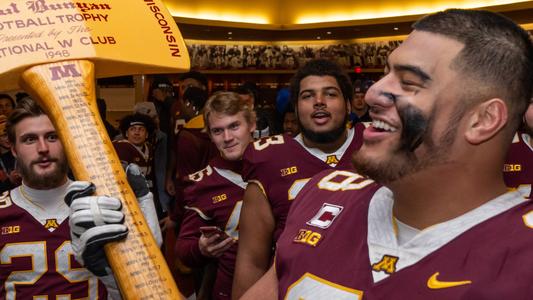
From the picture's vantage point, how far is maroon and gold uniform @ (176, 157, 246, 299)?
2533mm

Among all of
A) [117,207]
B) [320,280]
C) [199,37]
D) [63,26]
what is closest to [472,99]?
[320,280]

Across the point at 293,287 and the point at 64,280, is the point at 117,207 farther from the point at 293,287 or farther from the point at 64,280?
the point at 64,280

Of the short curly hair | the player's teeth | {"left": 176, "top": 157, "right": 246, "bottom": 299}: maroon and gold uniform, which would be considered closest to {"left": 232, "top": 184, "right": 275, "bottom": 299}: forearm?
{"left": 176, "top": 157, "right": 246, "bottom": 299}: maroon and gold uniform

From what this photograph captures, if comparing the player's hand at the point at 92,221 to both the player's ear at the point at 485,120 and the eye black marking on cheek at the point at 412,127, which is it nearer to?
the eye black marking on cheek at the point at 412,127

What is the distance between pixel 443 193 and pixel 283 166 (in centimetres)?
115

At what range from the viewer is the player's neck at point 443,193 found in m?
1.14

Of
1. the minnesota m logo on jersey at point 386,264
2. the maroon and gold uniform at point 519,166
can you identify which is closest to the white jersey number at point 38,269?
the minnesota m logo on jersey at point 386,264

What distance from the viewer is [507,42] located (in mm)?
1155

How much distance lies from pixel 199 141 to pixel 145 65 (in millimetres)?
2404

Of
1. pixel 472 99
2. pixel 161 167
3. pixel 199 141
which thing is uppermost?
pixel 472 99

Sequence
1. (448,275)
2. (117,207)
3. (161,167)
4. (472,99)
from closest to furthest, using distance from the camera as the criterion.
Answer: (448,275), (472,99), (117,207), (161,167)

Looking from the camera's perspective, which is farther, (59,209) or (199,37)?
(199,37)

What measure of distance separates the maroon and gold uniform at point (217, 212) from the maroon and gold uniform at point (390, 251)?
1.18 metres

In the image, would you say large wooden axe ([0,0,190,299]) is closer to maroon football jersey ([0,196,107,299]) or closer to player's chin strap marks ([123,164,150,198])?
player's chin strap marks ([123,164,150,198])
